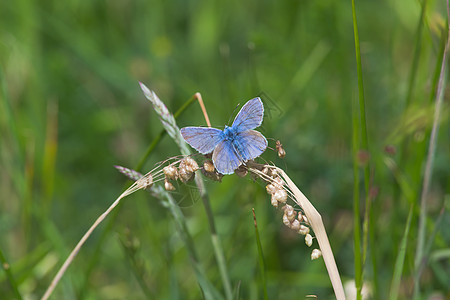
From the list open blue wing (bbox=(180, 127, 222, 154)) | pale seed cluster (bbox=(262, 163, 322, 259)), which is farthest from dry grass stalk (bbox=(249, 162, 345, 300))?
open blue wing (bbox=(180, 127, 222, 154))

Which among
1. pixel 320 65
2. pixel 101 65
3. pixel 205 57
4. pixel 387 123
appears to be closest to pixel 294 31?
pixel 320 65

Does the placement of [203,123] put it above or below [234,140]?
below

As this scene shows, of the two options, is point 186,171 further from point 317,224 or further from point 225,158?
point 317,224

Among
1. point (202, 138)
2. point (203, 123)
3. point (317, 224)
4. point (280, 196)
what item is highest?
point (202, 138)

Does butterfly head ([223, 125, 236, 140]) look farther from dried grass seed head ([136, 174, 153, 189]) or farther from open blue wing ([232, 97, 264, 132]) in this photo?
dried grass seed head ([136, 174, 153, 189])

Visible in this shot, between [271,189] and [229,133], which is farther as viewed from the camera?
[229,133]

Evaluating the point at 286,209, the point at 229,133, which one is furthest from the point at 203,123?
the point at 286,209

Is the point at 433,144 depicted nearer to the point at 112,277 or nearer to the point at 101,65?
the point at 112,277
